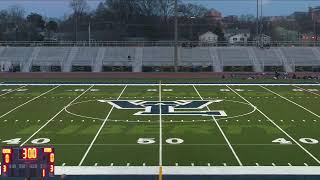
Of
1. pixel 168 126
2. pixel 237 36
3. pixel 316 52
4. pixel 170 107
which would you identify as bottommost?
pixel 168 126

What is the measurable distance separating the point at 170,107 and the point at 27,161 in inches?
761

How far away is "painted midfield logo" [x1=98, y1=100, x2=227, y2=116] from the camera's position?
2617 cm

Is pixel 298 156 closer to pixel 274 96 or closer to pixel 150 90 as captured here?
pixel 274 96

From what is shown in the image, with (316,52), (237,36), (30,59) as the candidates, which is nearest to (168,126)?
(30,59)

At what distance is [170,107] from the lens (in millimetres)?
28203

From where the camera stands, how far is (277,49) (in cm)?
6016

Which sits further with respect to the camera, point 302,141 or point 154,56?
point 154,56

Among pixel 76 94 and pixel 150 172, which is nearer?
pixel 150 172

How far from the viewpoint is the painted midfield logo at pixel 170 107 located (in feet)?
85.9

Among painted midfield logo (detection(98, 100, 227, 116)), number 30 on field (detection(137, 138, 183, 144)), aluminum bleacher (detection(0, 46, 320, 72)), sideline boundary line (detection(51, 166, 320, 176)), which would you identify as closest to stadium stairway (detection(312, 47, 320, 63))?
aluminum bleacher (detection(0, 46, 320, 72))

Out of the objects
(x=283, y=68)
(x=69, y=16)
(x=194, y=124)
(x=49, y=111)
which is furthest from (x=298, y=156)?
(x=69, y=16)

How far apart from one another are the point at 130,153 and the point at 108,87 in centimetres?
2173

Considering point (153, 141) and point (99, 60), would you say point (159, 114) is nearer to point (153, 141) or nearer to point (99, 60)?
point (153, 141)

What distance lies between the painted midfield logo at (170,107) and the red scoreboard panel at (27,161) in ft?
55.3
